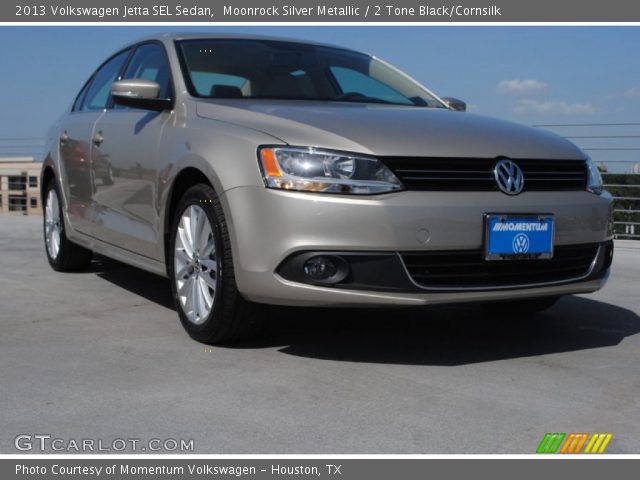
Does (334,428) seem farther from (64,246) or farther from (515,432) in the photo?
(64,246)

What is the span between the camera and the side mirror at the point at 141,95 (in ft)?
15.5

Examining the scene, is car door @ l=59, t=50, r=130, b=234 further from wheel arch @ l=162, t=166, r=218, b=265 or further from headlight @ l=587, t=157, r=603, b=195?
headlight @ l=587, t=157, r=603, b=195

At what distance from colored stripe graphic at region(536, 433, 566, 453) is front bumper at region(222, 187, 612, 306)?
0.98m

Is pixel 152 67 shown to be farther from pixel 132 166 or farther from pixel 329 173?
pixel 329 173

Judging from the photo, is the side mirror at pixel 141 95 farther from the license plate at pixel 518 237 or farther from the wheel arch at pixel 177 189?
the license plate at pixel 518 237

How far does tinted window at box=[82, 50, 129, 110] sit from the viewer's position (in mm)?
5973

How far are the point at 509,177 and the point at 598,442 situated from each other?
1.42 meters

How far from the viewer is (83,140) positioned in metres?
5.94

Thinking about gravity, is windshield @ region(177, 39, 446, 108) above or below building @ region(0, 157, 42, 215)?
above

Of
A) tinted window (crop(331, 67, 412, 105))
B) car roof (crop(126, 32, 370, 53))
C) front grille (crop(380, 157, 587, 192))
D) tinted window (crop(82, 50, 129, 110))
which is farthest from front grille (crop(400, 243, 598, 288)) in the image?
tinted window (crop(82, 50, 129, 110))

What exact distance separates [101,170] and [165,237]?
1.08m

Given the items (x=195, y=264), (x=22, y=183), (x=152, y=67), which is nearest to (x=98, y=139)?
(x=152, y=67)

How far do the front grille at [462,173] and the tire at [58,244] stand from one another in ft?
11.3

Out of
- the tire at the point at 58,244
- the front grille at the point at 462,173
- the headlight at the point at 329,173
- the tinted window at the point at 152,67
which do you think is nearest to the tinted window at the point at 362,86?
the tinted window at the point at 152,67
